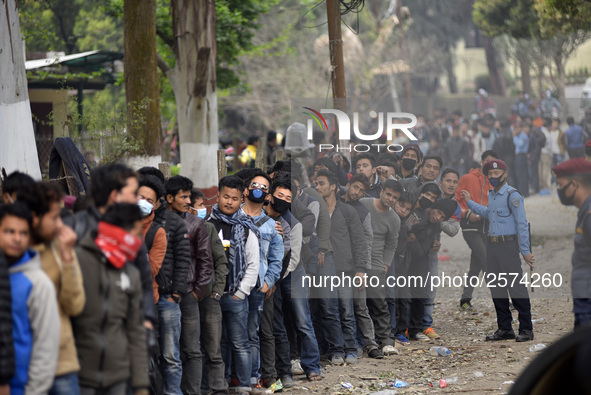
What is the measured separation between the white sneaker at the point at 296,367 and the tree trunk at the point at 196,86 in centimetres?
603

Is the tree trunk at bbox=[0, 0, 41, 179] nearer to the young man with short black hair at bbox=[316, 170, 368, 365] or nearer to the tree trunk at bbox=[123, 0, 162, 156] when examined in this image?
the tree trunk at bbox=[123, 0, 162, 156]

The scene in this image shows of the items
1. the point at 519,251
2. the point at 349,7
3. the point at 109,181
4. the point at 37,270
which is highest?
the point at 349,7

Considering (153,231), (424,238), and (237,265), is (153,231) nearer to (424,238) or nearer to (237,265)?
(237,265)

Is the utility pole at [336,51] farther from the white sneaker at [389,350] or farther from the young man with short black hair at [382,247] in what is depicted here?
the white sneaker at [389,350]

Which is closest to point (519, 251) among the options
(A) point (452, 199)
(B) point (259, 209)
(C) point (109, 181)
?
(A) point (452, 199)

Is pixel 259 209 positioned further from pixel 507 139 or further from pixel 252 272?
pixel 507 139

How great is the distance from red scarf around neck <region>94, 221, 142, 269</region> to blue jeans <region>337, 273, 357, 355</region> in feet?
15.0

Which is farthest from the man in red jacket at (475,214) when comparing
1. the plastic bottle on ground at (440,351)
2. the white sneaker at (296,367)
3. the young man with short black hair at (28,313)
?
the young man with short black hair at (28,313)

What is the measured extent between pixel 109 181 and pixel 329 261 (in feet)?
14.7

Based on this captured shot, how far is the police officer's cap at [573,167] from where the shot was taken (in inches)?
335

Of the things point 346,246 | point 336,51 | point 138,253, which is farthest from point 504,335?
point 138,253

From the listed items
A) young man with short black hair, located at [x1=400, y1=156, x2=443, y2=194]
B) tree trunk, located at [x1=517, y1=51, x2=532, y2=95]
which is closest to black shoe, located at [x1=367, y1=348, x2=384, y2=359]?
young man with short black hair, located at [x1=400, y1=156, x2=443, y2=194]

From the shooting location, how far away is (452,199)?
32.0 ft

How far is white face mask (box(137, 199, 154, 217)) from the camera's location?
661 cm
